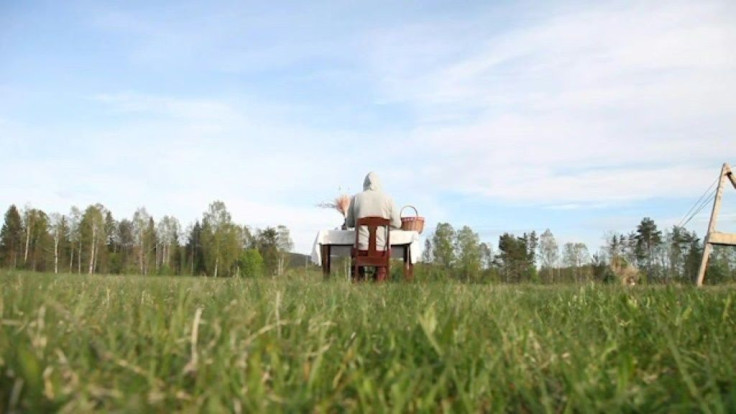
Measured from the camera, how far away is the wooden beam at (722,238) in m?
12.1

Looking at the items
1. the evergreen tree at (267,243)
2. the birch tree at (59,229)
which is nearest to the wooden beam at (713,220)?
the evergreen tree at (267,243)

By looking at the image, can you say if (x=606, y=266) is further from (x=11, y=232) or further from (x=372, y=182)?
(x=11, y=232)

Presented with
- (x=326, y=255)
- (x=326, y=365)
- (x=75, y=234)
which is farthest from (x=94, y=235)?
(x=326, y=365)

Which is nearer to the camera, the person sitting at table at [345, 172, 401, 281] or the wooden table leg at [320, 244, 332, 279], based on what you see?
the person sitting at table at [345, 172, 401, 281]

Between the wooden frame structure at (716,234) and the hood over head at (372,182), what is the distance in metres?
6.09

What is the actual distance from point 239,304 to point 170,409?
3.24 ft

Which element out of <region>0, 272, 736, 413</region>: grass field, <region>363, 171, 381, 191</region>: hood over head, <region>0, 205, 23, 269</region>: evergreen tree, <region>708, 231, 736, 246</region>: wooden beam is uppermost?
<region>0, 205, 23, 269</region>: evergreen tree

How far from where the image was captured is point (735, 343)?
2.69 meters

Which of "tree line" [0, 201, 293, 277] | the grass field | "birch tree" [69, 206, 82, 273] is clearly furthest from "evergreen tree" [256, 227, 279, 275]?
the grass field

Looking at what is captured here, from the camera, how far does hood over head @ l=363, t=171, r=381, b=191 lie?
1083 centimetres

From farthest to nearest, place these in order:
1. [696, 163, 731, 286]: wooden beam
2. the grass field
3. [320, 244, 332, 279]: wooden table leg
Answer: [696, 163, 731, 286]: wooden beam < [320, 244, 332, 279]: wooden table leg < the grass field

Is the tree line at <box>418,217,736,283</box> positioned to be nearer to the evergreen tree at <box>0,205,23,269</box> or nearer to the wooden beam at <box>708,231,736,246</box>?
the wooden beam at <box>708,231,736,246</box>

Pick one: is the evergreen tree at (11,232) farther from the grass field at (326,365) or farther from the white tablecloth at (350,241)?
the grass field at (326,365)

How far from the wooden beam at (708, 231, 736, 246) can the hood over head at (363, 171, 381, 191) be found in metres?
6.54
